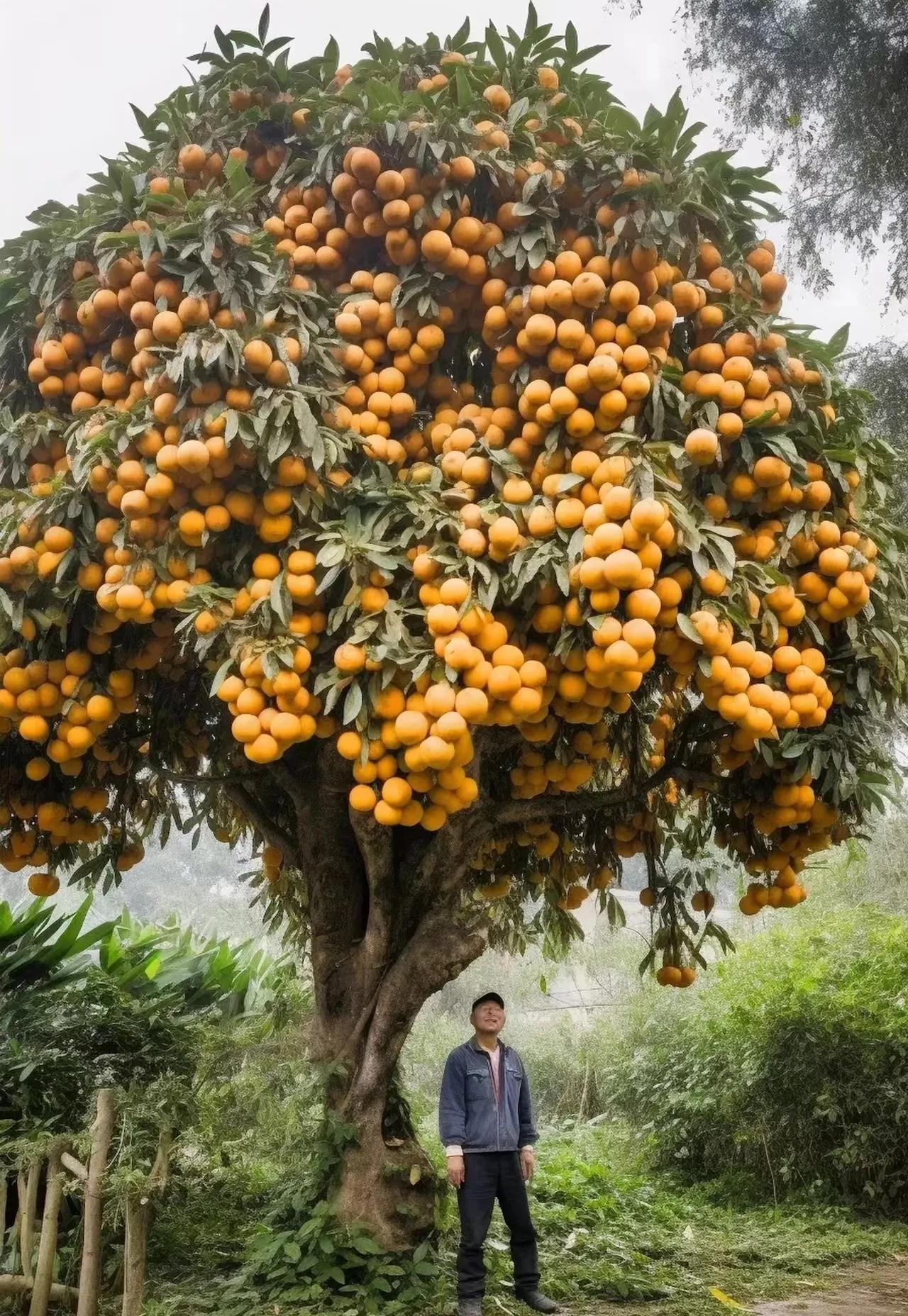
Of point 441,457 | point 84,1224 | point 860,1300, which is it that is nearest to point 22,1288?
point 84,1224

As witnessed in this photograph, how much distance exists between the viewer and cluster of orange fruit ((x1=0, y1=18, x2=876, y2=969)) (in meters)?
3.05

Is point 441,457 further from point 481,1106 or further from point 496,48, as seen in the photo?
point 481,1106

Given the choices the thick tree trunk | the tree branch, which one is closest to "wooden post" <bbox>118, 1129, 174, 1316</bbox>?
the thick tree trunk

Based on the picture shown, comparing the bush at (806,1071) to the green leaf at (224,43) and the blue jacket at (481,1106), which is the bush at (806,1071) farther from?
the green leaf at (224,43)

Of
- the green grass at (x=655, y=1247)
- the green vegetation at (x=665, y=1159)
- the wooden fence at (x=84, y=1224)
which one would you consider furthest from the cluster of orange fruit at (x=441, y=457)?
the green grass at (x=655, y=1247)

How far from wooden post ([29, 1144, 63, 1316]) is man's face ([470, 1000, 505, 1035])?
1.61 m

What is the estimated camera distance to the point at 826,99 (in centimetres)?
704

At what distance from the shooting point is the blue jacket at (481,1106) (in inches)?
162

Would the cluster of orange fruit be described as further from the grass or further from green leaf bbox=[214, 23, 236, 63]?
the grass

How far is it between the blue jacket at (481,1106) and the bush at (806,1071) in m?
3.25

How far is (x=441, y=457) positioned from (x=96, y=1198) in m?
2.55

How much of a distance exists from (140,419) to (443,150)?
4.13 feet

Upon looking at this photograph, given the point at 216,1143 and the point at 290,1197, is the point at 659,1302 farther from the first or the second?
the point at 216,1143

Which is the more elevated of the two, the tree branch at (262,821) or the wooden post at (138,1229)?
the tree branch at (262,821)
